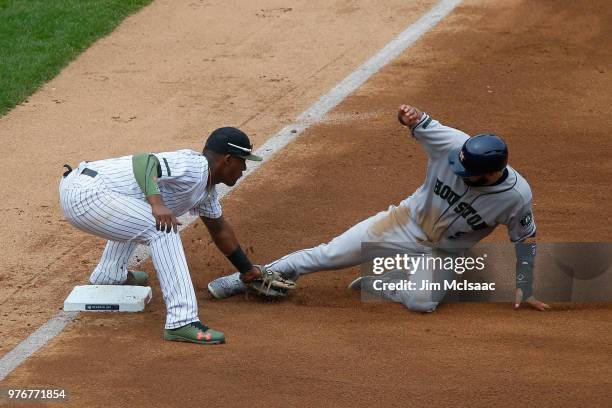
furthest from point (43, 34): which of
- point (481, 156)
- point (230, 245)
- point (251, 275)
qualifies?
point (481, 156)

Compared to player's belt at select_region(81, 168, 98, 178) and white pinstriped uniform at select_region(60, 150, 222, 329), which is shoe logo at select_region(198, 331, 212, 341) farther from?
player's belt at select_region(81, 168, 98, 178)

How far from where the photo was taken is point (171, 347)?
6.29 m

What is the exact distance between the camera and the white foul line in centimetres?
635

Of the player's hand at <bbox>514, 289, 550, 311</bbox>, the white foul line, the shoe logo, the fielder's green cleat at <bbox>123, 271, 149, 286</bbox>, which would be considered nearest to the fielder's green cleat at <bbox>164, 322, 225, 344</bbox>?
the shoe logo

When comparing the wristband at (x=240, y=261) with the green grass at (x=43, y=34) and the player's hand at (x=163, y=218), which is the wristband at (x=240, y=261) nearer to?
the player's hand at (x=163, y=218)

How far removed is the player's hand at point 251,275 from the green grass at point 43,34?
4370 millimetres

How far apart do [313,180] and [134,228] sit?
2.81 m

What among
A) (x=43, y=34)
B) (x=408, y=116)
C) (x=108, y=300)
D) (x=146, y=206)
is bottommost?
(x=108, y=300)

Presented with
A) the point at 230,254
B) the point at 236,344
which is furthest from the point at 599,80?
the point at 236,344

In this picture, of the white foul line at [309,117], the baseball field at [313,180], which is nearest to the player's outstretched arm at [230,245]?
the baseball field at [313,180]

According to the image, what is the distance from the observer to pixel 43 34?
12.2 meters

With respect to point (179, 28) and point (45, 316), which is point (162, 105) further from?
point (45, 316)

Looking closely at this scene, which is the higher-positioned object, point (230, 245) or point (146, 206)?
point (146, 206)

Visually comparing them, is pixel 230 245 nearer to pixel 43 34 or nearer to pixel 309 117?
pixel 309 117
